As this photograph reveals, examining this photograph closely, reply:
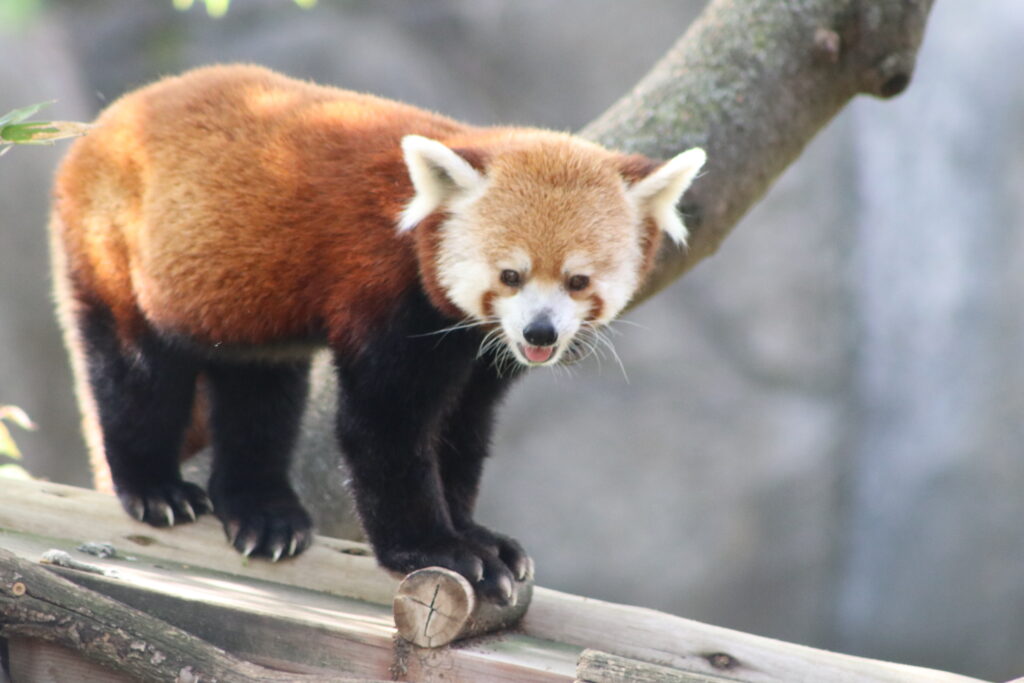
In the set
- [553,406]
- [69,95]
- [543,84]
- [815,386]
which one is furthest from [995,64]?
[69,95]

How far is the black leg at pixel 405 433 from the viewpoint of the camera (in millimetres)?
2908

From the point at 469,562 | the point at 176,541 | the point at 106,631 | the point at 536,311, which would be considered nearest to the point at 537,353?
the point at 536,311

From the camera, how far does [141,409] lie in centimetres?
346

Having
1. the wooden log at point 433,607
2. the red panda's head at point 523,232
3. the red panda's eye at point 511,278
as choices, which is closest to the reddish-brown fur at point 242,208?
the red panda's head at point 523,232

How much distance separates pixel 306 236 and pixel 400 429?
573 mm

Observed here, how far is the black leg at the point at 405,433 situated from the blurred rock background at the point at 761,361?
A: 534 cm

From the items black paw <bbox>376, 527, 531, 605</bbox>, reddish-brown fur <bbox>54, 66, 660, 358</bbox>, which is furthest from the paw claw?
reddish-brown fur <bbox>54, 66, 660, 358</bbox>

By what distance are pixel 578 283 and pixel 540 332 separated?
0.19 meters

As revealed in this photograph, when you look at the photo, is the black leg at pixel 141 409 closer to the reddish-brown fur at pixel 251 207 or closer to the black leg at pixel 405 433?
the reddish-brown fur at pixel 251 207

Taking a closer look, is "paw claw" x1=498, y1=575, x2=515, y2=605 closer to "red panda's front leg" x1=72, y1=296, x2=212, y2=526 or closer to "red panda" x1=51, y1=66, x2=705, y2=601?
"red panda" x1=51, y1=66, x2=705, y2=601

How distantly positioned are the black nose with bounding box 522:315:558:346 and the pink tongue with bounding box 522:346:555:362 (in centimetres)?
5

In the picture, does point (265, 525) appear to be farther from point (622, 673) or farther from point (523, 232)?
point (622, 673)

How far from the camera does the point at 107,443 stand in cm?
352

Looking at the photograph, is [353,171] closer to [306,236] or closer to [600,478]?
[306,236]
